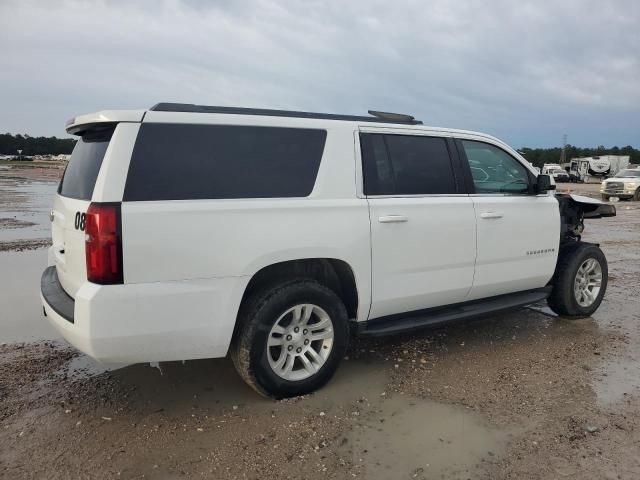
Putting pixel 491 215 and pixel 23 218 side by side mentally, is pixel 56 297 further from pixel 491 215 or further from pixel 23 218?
pixel 23 218

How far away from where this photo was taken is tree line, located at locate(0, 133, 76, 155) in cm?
11500

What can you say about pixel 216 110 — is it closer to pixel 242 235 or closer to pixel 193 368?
pixel 242 235

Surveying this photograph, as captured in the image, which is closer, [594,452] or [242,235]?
[594,452]

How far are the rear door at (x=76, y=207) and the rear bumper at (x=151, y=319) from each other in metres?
0.19

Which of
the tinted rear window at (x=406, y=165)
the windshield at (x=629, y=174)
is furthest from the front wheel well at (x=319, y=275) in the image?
the windshield at (x=629, y=174)

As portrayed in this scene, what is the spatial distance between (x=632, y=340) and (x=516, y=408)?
2.18 meters

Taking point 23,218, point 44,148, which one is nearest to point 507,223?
point 23,218

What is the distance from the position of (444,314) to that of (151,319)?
241 cm

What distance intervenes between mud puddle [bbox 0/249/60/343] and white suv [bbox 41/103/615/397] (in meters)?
1.26

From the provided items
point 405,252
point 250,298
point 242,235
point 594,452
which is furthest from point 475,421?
point 242,235

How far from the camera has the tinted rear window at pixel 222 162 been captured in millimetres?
3129

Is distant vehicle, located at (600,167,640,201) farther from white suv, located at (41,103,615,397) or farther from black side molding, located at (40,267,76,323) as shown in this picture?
black side molding, located at (40,267,76,323)

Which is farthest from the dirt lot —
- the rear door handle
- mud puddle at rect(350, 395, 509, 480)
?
the rear door handle

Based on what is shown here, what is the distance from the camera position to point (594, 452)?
3090 millimetres
